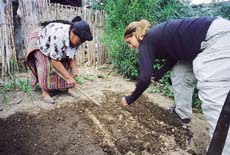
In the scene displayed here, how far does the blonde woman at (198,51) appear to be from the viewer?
1621mm

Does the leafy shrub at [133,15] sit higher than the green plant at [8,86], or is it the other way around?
the leafy shrub at [133,15]

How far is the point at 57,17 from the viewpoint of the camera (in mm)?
4422

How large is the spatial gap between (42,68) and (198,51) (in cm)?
192

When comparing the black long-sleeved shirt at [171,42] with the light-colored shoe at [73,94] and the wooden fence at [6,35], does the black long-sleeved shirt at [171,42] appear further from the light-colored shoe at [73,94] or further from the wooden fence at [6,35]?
the wooden fence at [6,35]

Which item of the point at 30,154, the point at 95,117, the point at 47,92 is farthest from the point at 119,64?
the point at 30,154

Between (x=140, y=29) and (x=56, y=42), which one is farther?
(x=56, y=42)

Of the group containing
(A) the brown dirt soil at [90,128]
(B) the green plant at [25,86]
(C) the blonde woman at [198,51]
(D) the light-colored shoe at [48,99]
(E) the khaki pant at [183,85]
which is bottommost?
(A) the brown dirt soil at [90,128]

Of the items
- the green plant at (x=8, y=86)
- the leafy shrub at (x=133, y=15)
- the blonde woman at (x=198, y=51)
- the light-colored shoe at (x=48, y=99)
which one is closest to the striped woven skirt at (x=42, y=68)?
the light-colored shoe at (x=48, y=99)

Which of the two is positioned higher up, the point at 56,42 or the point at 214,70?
the point at 56,42

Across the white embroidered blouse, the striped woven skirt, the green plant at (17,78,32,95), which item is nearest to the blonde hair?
the white embroidered blouse

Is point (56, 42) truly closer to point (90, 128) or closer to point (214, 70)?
point (90, 128)

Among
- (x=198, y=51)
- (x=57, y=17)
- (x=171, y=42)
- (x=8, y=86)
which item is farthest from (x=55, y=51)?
(x=57, y=17)

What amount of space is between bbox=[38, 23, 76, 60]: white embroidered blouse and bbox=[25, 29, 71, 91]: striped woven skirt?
0.44 feet

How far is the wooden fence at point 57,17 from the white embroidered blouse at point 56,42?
1383mm
